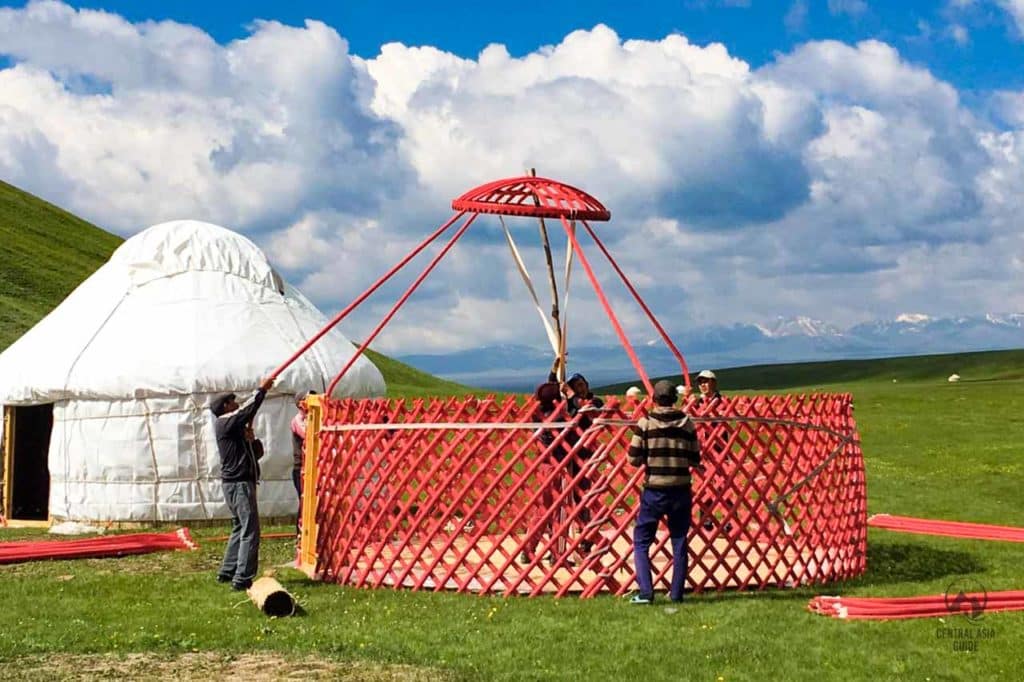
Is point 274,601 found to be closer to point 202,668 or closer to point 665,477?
point 202,668

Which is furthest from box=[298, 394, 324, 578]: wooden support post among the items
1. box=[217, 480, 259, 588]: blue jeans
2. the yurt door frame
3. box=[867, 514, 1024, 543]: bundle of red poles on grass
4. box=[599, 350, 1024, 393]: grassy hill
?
box=[599, 350, 1024, 393]: grassy hill

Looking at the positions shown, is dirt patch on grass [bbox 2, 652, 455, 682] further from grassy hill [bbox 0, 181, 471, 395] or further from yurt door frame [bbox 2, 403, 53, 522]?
grassy hill [bbox 0, 181, 471, 395]

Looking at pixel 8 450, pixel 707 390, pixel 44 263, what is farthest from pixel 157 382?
pixel 44 263

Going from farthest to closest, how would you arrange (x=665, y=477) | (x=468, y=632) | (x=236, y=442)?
(x=236, y=442) < (x=665, y=477) < (x=468, y=632)

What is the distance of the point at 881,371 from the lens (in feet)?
196

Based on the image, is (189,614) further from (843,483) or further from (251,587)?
(843,483)

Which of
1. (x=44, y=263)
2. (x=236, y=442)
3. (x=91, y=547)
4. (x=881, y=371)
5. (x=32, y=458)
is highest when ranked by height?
(x=44, y=263)

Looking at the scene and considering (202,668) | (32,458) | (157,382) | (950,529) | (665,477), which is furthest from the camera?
(32,458)

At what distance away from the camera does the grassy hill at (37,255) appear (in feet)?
90.9

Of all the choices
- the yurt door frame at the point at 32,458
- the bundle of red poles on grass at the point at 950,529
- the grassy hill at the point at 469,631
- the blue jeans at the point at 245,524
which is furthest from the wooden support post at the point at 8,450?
the bundle of red poles on grass at the point at 950,529

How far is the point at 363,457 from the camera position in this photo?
24.6 ft

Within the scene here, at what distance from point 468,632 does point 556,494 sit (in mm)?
1257

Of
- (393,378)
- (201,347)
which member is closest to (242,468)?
(201,347)

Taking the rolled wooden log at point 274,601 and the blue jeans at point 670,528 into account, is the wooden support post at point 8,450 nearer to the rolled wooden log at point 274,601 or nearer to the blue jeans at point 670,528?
the rolled wooden log at point 274,601
